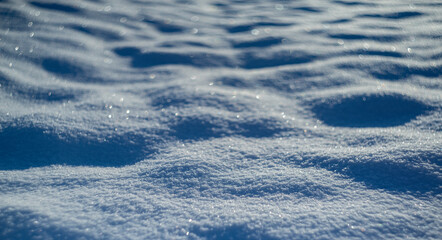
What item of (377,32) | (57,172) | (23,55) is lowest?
(57,172)

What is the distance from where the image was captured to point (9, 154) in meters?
0.84

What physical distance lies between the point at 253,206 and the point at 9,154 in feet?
2.40

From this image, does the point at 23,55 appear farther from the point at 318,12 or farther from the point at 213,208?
the point at 318,12

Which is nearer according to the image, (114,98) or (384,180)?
(384,180)

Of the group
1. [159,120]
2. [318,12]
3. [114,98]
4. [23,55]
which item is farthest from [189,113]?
[318,12]

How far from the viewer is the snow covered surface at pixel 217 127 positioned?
0.64 meters

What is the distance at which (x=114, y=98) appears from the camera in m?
1.14

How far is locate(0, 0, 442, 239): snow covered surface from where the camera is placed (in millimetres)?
635

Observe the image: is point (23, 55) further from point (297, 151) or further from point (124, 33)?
point (297, 151)

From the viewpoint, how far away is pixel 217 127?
99 cm

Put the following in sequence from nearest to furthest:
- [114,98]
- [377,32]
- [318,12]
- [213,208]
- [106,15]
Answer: [213,208] → [114,98] → [377,32] → [106,15] → [318,12]

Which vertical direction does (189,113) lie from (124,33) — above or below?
below

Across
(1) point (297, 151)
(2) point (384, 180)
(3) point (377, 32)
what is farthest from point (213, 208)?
(3) point (377, 32)

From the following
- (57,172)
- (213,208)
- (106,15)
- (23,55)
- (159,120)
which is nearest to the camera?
(213,208)
